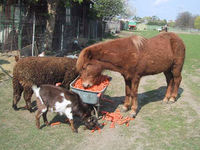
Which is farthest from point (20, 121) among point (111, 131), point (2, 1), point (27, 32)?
point (2, 1)

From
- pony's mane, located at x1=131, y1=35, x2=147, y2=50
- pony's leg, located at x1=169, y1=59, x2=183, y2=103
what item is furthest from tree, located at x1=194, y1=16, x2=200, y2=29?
pony's mane, located at x1=131, y1=35, x2=147, y2=50

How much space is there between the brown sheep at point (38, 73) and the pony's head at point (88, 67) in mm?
698

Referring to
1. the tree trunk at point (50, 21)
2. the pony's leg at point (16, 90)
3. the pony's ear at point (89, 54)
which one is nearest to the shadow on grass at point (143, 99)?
the pony's ear at point (89, 54)

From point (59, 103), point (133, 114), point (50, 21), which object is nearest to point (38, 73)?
point (59, 103)

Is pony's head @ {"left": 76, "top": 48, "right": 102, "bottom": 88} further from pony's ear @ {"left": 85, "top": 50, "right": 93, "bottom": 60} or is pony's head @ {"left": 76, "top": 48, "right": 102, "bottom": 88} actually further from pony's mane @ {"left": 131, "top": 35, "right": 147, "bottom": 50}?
pony's mane @ {"left": 131, "top": 35, "right": 147, "bottom": 50}

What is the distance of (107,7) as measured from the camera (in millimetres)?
24859

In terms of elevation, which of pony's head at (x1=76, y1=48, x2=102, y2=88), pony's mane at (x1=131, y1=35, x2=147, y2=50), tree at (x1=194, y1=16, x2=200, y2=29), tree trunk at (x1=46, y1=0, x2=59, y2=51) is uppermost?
tree at (x1=194, y1=16, x2=200, y2=29)

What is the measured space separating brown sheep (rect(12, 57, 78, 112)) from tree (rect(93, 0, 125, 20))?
1719 cm

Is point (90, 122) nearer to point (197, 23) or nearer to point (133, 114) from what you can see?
point (133, 114)

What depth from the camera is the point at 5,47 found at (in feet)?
37.7

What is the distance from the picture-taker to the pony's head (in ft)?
16.9

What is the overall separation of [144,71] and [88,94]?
1668 mm

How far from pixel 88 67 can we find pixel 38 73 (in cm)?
133

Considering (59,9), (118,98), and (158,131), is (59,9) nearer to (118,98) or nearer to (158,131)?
(118,98)
